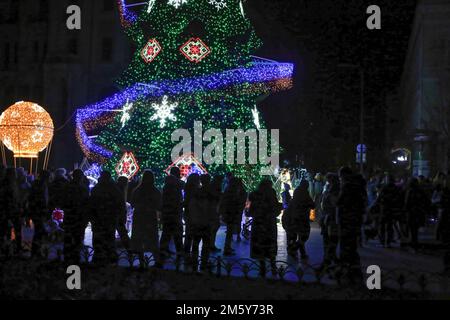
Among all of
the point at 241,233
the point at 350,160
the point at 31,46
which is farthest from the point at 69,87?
the point at 241,233

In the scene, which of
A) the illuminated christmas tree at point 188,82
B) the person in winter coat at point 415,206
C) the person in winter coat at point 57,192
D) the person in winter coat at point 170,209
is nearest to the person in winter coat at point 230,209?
the person in winter coat at point 170,209

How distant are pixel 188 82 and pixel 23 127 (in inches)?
206

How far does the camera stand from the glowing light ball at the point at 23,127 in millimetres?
17734

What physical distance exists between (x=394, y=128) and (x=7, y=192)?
2405 inches

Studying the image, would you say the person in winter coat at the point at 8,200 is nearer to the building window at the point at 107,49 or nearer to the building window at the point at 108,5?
the building window at the point at 107,49

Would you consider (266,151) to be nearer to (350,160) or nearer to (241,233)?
(241,233)

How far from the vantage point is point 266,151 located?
20016 millimetres

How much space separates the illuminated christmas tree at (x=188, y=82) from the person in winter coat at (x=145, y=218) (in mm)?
7825

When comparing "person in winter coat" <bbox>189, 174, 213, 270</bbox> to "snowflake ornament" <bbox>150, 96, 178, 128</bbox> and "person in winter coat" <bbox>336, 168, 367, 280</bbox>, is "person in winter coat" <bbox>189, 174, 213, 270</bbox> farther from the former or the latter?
"snowflake ornament" <bbox>150, 96, 178, 128</bbox>

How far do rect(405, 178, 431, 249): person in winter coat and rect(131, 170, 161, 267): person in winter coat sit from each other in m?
6.14
